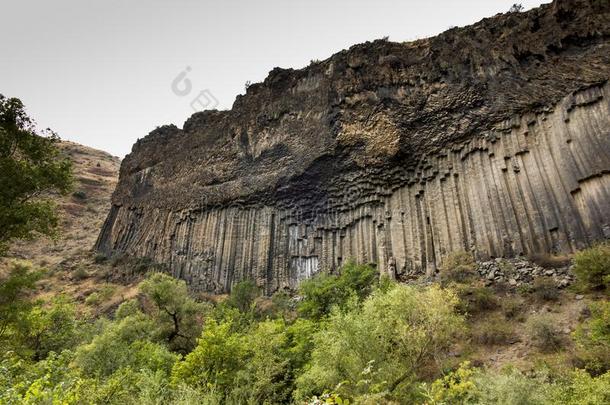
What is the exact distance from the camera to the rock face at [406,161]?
1895 centimetres

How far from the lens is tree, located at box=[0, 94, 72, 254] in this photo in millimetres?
12344

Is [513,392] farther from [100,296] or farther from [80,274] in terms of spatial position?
[80,274]

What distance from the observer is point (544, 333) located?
14.0 metres

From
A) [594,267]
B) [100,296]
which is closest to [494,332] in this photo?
[594,267]

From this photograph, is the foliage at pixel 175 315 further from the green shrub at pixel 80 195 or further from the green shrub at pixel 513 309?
the green shrub at pixel 80 195

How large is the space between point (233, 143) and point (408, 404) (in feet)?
Answer: 89.7

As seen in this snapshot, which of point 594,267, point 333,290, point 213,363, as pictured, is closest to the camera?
point 213,363

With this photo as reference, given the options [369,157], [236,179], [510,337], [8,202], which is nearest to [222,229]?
[236,179]

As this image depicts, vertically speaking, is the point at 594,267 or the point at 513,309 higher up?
the point at 594,267

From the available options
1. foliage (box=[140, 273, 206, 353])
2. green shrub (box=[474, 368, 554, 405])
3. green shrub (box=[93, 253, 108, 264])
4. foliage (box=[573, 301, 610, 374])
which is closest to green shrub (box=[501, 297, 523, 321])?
foliage (box=[573, 301, 610, 374])

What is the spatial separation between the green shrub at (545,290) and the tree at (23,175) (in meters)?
19.1

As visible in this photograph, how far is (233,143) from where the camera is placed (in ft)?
113

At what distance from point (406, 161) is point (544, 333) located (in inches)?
537

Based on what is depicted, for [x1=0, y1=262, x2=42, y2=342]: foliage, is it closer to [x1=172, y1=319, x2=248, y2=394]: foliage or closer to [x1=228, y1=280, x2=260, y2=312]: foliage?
[x1=172, y1=319, x2=248, y2=394]: foliage
